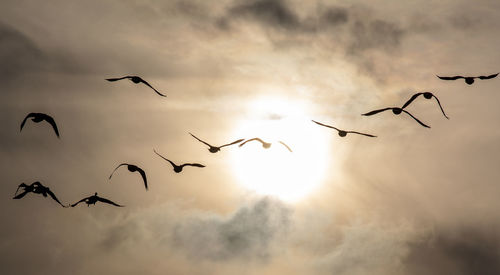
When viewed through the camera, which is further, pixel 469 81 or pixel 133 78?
pixel 469 81

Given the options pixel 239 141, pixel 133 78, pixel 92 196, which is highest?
pixel 133 78

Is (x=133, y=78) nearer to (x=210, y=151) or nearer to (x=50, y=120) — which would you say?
(x=50, y=120)

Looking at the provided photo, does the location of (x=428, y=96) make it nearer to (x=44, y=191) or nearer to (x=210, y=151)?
(x=210, y=151)

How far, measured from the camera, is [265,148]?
45.3 m

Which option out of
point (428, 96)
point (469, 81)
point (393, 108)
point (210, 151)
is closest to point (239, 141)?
point (210, 151)

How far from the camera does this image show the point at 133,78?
3700 cm

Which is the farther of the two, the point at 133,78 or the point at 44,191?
the point at 44,191

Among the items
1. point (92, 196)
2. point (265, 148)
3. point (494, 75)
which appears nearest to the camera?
point (494, 75)

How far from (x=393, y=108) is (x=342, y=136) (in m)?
5.21

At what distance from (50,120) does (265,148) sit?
1700cm

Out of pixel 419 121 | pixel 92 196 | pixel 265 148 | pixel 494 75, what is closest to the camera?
pixel 419 121

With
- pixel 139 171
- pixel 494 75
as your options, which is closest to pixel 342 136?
pixel 494 75

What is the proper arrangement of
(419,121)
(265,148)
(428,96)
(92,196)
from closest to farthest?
(419,121)
(428,96)
(92,196)
(265,148)

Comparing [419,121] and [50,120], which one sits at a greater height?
[419,121]
